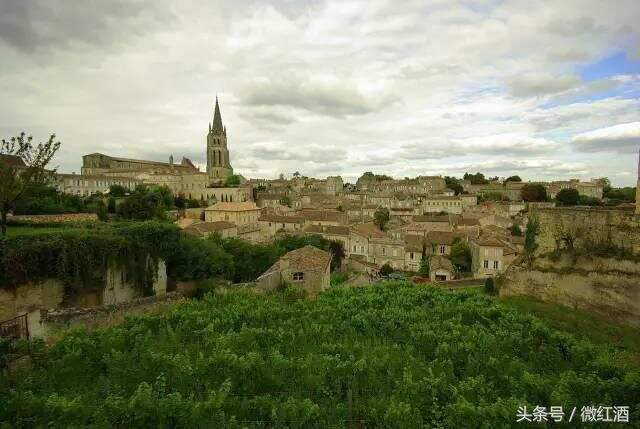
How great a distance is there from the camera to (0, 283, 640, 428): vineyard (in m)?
6.43

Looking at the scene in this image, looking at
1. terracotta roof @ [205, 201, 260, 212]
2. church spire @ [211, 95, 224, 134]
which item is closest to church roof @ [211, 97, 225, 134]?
church spire @ [211, 95, 224, 134]

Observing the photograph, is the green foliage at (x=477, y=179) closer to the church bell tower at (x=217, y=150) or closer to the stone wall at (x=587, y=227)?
the church bell tower at (x=217, y=150)

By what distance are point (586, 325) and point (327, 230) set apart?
3530 cm

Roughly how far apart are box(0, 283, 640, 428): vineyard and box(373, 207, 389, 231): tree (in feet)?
171

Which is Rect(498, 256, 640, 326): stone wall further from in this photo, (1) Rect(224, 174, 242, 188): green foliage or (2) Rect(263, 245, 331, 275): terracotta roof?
(1) Rect(224, 174, 242, 188): green foliage

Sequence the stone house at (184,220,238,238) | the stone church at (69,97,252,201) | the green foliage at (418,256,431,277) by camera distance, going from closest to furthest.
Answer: the green foliage at (418,256,431,277) → the stone house at (184,220,238,238) → the stone church at (69,97,252,201)

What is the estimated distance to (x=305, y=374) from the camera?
27.4 feet

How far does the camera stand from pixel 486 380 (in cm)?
902

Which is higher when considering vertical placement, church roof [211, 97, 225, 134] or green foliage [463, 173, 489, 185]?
church roof [211, 97, 225, 134]

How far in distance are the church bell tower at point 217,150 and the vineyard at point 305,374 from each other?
93888mm

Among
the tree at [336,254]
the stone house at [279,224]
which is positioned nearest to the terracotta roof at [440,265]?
the tree at [336,254]

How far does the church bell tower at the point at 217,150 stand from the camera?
103312 mm

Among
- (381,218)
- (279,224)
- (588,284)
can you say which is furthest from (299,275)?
(381,218)

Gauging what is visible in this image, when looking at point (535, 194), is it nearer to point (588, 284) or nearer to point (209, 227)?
point (588, 284)
